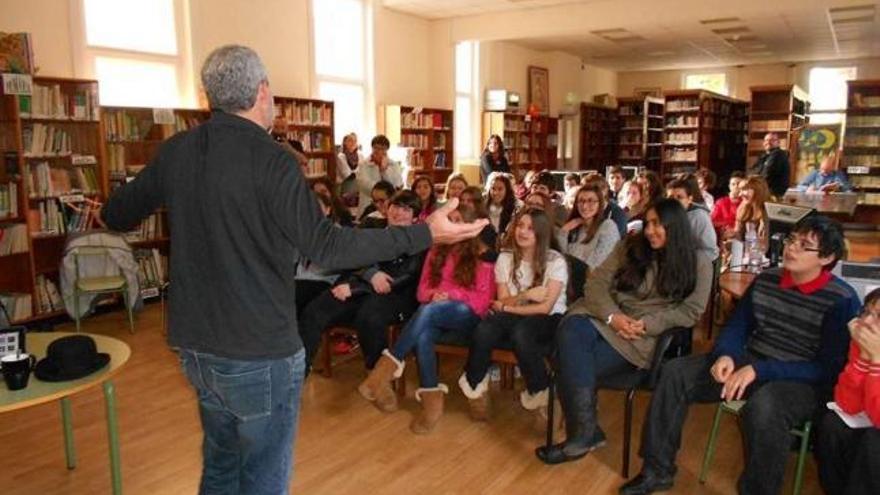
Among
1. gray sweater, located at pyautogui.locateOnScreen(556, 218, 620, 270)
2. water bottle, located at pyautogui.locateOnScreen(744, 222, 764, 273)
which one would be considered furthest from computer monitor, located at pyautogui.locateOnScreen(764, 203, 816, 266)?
gray sweater, located at pyautogui.locateOnScreen(556, 218, 620, 270)

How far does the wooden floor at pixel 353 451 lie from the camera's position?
2.82 meters

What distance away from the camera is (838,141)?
11.1 m

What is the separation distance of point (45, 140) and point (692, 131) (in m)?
10.7

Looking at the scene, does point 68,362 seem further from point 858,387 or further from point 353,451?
point 858,387

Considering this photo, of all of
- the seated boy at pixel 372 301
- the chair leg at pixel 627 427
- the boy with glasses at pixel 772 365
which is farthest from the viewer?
the seated boy at pixel 372 301

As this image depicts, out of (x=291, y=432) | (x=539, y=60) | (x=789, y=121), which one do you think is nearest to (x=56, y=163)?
(x=291, y=432)

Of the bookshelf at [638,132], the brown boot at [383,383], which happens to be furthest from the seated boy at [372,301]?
the bookshelf at [638,132]

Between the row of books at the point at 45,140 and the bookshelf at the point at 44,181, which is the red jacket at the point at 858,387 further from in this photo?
the row of books at the point at 45,140

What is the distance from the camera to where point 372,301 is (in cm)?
377

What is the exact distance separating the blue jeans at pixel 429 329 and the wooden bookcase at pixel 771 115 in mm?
9696

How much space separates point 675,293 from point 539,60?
34.0ft

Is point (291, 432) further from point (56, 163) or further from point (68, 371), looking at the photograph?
point (56, 163)

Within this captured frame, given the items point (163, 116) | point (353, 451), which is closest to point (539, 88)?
point (163, 116)

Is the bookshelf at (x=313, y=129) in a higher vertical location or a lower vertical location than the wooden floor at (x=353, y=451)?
higher
